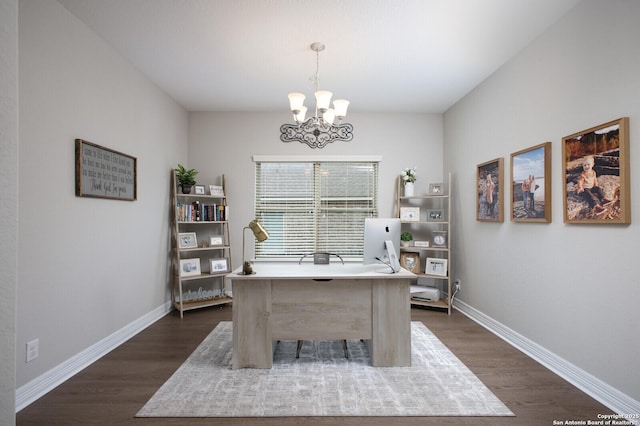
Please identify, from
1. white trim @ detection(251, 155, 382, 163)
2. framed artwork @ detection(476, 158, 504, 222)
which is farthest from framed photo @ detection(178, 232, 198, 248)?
framed artwork @ detection(476, 158, 504, 222)

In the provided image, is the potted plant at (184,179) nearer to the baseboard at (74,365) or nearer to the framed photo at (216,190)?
the framed photo at (216,190)

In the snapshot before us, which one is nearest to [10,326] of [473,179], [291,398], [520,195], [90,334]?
[291,398]

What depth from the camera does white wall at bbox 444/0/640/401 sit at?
212 cm

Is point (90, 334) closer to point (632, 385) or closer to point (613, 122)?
point (632, 385)

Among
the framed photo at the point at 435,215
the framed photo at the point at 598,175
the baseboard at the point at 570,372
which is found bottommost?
the baseboard at the point at 570,372

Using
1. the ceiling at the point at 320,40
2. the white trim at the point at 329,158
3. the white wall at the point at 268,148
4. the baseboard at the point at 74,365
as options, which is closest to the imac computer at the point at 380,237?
the ceiling at the point at 320,40

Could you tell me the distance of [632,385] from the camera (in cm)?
207

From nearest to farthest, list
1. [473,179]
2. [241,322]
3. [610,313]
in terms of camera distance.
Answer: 1. [610,313]
2. [241,322]
3. [473,179]

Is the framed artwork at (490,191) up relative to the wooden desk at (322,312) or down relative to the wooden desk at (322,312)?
up

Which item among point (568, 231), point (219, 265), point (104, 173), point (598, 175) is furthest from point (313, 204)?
point (598, 175)

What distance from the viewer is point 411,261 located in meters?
4.77

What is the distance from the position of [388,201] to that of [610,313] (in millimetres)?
3123

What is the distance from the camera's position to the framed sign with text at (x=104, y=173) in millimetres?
2773

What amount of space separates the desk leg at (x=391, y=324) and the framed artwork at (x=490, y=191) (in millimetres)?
1503
